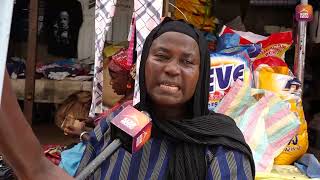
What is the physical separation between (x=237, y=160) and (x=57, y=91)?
2609mm

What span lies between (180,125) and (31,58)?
82.0 inches

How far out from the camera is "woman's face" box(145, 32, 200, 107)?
1588mm

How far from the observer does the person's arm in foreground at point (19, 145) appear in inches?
24.6

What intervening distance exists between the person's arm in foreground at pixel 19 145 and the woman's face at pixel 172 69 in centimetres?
91

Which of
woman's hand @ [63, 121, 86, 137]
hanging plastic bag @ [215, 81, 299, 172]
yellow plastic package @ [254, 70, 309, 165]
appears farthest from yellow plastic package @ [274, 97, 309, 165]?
woman's hand @ [63, 121, 86, 137]

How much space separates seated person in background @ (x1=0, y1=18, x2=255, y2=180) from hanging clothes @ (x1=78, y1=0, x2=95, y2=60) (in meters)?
2.73

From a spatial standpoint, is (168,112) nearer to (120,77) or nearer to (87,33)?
(120,77)

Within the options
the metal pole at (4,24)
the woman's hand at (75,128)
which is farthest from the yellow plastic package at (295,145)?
the metal pole at (4,24)

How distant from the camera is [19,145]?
65 cm

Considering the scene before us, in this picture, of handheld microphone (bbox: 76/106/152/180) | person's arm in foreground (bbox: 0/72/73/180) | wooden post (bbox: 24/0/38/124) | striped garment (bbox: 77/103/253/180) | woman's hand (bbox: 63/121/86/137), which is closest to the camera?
person's arm in foreground (bbox: 0/72/73/180)

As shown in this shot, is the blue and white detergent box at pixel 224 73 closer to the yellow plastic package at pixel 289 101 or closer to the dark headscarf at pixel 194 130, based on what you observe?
the yellow plastic package at pixel 289 101

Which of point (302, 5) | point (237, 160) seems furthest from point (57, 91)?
point (237, 160)

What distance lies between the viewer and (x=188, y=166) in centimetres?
156

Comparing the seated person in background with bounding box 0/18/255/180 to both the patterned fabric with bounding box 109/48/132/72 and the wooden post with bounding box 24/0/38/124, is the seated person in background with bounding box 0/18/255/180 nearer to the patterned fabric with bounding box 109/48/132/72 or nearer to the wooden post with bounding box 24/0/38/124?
the patterned fabric with bounding box 109/48/132/72
